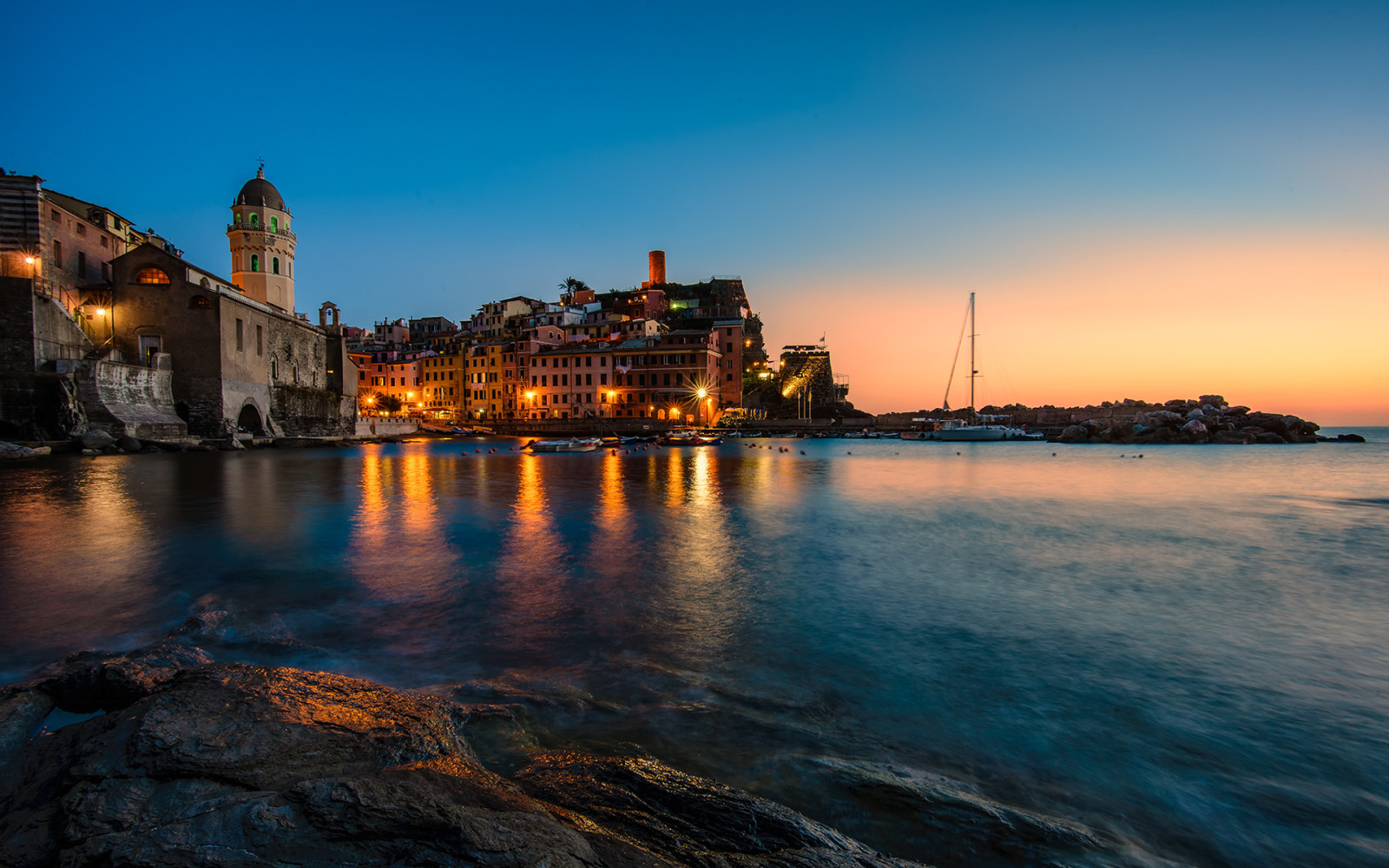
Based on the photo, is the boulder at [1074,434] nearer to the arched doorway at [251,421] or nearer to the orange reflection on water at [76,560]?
the orange reflection on water at [76,560]

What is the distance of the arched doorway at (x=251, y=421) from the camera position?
41.0m

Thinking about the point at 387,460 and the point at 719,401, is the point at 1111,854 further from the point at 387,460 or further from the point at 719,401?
the point at 719,401

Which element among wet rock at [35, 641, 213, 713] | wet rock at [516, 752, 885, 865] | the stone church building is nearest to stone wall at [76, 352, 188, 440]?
the stone church building

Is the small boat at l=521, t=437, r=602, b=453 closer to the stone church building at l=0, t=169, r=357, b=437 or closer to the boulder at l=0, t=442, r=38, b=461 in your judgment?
the stone church building at l=0, t=169, r=357, b=437

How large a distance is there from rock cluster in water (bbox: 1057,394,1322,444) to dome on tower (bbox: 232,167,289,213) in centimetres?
7887

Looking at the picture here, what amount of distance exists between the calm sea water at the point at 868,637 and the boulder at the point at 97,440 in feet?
59.8

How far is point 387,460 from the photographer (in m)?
33.0

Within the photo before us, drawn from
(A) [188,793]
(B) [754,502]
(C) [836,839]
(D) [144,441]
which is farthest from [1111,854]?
(D) [144,441]

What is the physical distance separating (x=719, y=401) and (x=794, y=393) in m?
15.7

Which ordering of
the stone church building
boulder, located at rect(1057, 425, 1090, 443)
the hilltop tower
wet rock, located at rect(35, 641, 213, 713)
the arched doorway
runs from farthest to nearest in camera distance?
1. boulder, located at rect(1057, 425, 1090, 443)
2. the hilltop tower
3. the arched doorway
4. the stone church building
5. wet rock, located at rect(35, 641, 213, 713)

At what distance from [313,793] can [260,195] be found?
66.6 metres

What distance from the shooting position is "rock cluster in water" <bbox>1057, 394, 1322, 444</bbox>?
54062 millimetres

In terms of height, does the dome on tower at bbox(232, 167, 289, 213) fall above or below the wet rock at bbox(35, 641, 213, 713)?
above

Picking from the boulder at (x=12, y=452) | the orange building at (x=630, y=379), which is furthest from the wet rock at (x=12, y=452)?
the orange building at (x=630, y=379)
